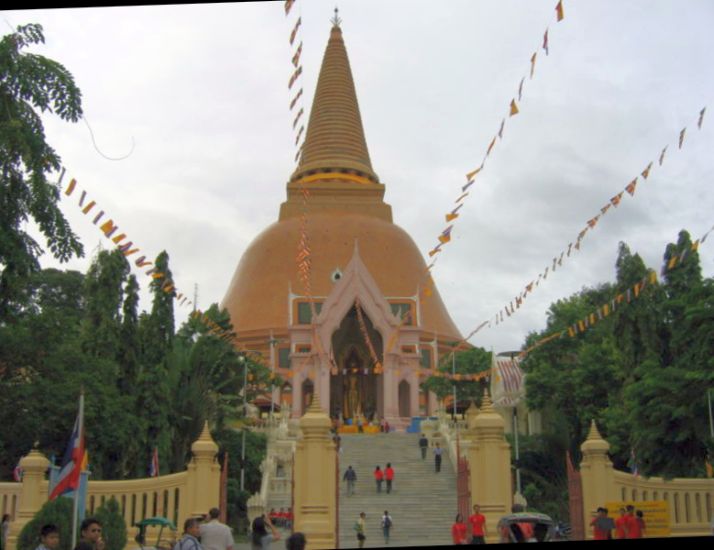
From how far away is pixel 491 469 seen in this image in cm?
1513

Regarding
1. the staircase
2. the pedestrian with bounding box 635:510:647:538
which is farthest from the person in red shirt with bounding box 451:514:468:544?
the staircase

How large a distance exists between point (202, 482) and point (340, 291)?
72.7 ft

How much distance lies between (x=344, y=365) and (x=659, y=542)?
29515 millimetres

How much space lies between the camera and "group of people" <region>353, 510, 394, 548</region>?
17359 mm

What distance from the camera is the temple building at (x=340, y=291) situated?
36438 millimetres

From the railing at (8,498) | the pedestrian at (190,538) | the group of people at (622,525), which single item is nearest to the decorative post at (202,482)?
the railing at (8,498)

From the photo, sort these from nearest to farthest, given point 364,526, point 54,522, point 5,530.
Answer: point 54,522 → point 5,530 → point 364,526

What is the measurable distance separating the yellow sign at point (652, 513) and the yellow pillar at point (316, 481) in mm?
4367

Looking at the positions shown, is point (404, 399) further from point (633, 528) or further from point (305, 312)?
point (633, 528)

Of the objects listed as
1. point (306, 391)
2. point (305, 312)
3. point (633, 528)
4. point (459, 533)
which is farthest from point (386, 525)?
point (305, 312)

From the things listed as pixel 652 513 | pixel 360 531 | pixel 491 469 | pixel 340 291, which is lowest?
pixel 360 531

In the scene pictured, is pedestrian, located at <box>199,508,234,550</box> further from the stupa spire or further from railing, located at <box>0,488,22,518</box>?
the stupa spire

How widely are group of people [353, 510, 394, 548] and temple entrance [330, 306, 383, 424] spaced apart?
754 inches

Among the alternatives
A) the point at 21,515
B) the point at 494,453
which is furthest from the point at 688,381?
the point at 21,515
